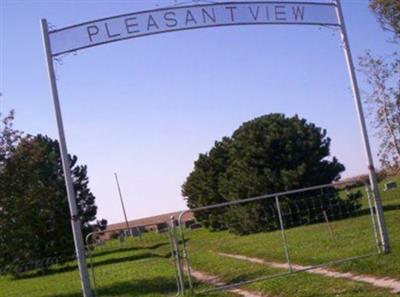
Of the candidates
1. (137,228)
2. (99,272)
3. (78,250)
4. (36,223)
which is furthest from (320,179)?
(78,250)

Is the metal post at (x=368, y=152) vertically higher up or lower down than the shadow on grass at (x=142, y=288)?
higher up

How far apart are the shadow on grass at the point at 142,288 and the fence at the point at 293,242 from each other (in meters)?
0.51

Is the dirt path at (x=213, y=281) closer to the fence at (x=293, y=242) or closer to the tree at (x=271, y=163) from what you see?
the fence at (x=293, y=242)

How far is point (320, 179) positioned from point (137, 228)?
70.1 ft

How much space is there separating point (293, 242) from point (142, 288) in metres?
5.95

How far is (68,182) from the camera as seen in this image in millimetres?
10633

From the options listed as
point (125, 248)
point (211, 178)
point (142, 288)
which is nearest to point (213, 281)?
point (142, 288)

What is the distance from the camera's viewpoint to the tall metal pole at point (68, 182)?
10.5 m

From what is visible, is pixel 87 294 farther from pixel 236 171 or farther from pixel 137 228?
pixel 236 171

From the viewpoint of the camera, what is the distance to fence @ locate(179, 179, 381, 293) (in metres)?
12.9

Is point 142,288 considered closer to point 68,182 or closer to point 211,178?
point 68,182

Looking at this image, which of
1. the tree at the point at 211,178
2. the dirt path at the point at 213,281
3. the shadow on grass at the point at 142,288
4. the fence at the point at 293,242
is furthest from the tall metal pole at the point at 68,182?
the tree at the point at 211,178

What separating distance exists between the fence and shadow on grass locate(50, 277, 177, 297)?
514mm

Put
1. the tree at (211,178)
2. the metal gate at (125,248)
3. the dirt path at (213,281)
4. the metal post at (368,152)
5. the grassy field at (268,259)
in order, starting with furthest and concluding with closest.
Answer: the tree at (211,178) → the metal gate at (125,248) → the metal post at (368,152) → the dirt path at (213,281) → the grassy field at (268,259)
